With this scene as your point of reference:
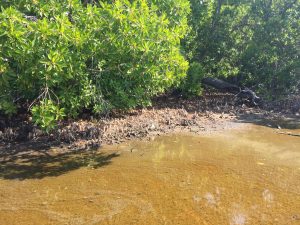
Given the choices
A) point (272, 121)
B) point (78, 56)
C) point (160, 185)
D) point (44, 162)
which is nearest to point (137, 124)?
point (78, 56)

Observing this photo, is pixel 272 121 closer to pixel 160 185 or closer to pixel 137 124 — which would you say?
pixel 137 124

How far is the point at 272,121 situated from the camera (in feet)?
30.5

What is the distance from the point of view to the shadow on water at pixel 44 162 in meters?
5.80

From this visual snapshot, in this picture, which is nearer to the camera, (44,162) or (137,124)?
(44,162)

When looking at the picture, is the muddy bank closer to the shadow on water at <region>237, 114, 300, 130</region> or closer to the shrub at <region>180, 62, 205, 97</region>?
the shadow on water at <region>237, 114, 300, 130</region>

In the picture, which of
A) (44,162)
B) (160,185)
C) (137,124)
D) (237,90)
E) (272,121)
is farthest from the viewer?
(237,90)

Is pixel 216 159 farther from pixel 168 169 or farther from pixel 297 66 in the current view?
pixel 297 66

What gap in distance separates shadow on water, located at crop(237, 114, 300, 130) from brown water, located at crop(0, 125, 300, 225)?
145 centimetres

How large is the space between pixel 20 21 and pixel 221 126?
477 cm

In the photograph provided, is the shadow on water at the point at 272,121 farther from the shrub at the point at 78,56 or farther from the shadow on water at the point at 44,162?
the shadow on water at the point at 44,162

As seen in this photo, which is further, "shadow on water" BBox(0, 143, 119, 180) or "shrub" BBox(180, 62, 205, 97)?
"shrub" BBox(180, 62, 205, 97)

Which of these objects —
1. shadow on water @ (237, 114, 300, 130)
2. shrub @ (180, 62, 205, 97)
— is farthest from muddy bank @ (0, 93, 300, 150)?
shrub @ (180, 62, 205, 97)

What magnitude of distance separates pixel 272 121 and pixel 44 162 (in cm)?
557

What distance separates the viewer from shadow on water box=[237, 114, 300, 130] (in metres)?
8.87
